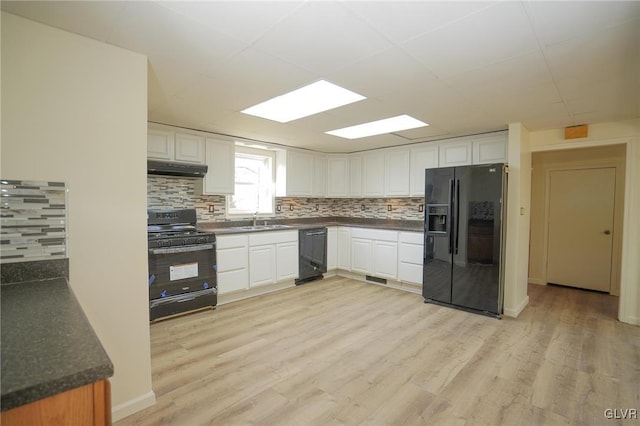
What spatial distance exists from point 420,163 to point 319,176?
1.74m

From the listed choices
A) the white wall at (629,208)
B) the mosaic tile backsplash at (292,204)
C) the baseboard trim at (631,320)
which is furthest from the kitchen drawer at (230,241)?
the baseboard trim at (631,320)

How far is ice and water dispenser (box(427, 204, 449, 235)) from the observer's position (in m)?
3.83

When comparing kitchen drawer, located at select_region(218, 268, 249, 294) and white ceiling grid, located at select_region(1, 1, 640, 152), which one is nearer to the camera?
white ceiling grid, located at select_region(1, 1, 640, 152)

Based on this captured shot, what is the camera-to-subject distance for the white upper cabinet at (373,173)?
5012 millimetres

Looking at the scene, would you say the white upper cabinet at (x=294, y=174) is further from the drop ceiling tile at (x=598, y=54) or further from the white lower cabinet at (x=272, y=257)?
the drop ceiling tile at (x=598, y=54)

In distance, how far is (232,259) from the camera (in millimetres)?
3902

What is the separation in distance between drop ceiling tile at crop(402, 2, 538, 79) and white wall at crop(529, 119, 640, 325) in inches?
96.1

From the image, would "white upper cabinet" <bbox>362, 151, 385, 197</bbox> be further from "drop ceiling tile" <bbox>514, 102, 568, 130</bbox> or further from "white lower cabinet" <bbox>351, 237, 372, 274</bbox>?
"drop ceiling tile" <bbox>514, 102, 568, 130</bbox>

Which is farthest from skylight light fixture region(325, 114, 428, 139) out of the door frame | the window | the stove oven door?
the door frame

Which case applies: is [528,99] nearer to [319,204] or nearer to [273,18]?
[273,18]

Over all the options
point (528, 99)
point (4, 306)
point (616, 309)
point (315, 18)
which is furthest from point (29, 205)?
point (616, 309)

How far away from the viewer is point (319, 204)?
→ 5.83m

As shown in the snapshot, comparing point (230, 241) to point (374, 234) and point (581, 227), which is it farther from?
point (581, 227)

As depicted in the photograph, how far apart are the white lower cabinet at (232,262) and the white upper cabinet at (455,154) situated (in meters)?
2.91
